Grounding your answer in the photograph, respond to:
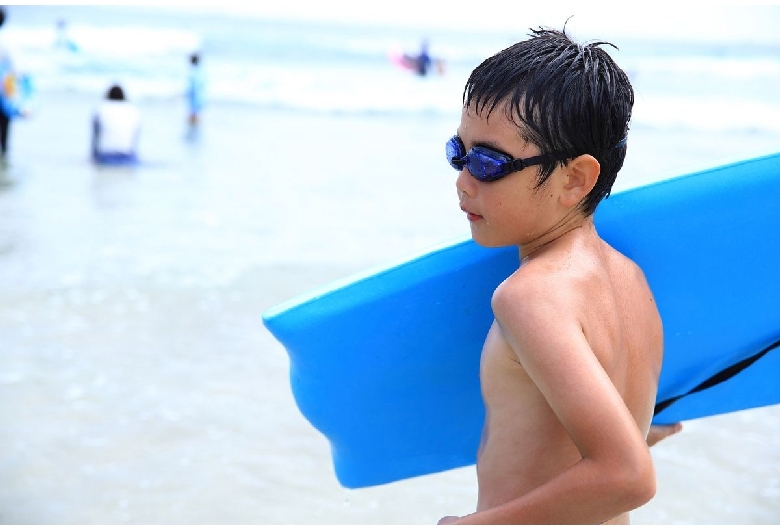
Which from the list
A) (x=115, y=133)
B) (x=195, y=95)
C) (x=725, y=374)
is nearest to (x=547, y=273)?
(x=725, y=374)

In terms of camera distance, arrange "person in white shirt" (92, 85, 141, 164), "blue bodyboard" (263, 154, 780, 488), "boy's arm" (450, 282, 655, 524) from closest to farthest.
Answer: "boy's arm" (450, 282, 655, 524) < "blue bodyboard" (263, 154, 780, 488) < "person in white shirt" (92, 85, 141, 164)

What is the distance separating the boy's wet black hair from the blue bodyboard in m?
0.43

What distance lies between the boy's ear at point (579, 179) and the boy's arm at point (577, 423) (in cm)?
20

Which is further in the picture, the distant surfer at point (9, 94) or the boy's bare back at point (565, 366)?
the distant surfer at point (9, 94)

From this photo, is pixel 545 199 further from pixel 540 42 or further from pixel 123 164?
pixel 123 164

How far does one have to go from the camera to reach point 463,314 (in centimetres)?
190

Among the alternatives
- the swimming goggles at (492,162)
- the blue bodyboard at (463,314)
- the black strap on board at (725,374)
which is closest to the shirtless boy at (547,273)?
the swimming goggles at (492,162)

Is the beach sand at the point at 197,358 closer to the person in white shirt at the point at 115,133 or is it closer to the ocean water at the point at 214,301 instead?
the ocean water at the point at 214,301

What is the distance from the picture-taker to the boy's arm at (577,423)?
118 centimetres

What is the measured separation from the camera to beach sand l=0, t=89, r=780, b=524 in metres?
2.89

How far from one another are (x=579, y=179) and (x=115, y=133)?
25.5 ft

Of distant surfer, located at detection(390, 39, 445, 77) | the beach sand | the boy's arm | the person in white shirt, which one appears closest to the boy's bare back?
the boy's arm

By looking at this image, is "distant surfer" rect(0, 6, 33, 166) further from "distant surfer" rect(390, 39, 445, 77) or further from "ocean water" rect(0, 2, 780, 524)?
"distant surfer" rect(390, 39, 445, 77)

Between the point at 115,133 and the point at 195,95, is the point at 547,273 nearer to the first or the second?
the point at 115,133
